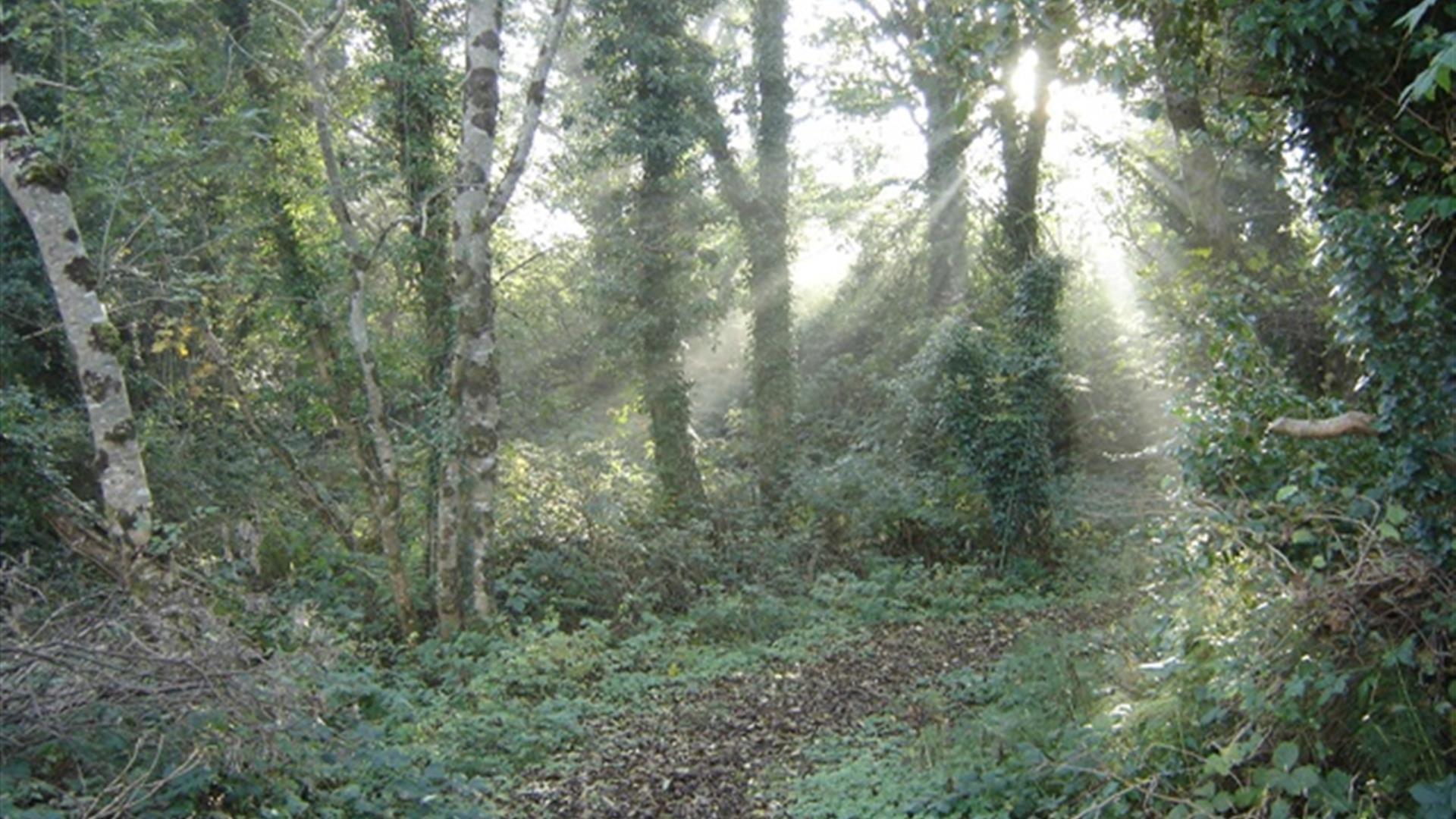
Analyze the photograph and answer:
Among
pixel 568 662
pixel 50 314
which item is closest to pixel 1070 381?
pixel 568 662

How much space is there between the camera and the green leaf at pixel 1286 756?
404 cm

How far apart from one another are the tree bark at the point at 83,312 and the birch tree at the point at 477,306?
9.42 ft

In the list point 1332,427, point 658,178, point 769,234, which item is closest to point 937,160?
point 769,234

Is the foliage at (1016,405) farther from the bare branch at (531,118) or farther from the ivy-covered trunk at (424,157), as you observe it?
the ivy-covered trunk at (424,157)

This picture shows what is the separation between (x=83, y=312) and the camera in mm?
8789

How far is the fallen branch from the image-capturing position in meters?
4.93

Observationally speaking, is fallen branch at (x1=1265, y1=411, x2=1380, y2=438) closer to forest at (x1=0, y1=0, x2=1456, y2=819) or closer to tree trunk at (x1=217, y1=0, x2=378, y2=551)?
forest at (x1=0, y1=0, x2=1456, y2=819)

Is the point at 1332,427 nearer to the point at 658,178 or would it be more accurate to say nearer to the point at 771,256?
the point at 658,178

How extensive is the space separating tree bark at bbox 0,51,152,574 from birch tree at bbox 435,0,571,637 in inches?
113

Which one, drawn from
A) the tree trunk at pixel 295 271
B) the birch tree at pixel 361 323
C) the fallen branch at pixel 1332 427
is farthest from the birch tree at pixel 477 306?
the fallen branch at pixel 1332 427

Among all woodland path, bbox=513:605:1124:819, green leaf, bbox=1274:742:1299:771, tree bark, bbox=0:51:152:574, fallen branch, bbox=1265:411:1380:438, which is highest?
tree bark, bbox=0:51:152:574

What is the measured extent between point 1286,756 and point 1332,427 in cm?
181

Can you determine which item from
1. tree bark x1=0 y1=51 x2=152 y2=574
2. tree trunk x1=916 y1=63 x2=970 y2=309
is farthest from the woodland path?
tree trunk x1=916 y1=63 x2=970 y2=309

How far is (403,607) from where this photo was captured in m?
11.4
